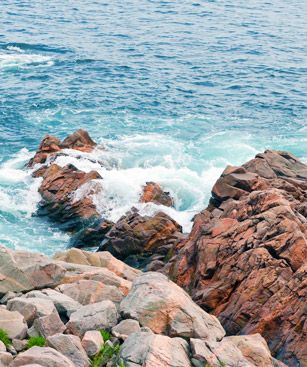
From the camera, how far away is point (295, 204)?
118 feet

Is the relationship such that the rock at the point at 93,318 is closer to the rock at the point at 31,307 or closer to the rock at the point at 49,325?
the rock at the point at 49,325

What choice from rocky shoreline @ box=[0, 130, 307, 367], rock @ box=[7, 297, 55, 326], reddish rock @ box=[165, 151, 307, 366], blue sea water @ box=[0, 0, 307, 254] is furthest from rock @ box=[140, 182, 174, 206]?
rock @ box=[7, 297, 55, 326]

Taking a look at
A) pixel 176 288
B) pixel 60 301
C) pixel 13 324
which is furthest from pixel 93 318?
pixel 176 288

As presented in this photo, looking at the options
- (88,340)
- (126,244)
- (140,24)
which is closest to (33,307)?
(88,340)

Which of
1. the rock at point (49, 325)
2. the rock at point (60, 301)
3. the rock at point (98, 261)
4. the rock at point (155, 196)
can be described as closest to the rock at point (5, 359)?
the rock at point (49, 325)

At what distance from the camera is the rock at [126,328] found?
74.7ft

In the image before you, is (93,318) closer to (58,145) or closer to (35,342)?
(35,342)

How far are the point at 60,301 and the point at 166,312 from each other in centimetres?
374

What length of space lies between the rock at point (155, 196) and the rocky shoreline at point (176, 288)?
6.85ft

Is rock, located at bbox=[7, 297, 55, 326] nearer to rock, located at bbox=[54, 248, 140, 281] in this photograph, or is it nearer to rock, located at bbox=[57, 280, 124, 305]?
rock, located at bbox=[57, 280, 124, 305]

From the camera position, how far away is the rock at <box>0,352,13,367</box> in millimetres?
19969

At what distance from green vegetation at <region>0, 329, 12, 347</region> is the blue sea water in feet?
63.5

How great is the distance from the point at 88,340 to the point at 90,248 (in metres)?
19.4

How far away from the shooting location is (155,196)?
46406 mm
